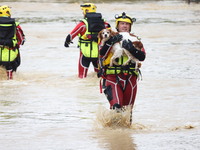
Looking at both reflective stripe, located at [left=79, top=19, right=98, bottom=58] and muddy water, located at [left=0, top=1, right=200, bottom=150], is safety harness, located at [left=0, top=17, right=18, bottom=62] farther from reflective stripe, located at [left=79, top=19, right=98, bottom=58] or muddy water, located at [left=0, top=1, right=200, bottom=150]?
reflective stripe, located at [left=79, top=19, right=98, bottom=58]

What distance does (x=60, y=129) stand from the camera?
9.27 m

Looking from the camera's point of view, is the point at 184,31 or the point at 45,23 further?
the point at 45,23

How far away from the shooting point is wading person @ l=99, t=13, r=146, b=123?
8.51 meters

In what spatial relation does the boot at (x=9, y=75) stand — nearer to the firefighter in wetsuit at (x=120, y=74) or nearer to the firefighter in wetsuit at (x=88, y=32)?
the firefighter in wetsuit at (x=88, y=32)

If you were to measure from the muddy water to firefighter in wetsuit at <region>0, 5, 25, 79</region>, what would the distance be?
0.47 metres

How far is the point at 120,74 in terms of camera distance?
28.3ft

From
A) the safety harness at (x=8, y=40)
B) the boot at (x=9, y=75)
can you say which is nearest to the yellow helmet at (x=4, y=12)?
the safety harness at (x=8, y=40)

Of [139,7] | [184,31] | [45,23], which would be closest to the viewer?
[184,31]

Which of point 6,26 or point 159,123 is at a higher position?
point 6,26

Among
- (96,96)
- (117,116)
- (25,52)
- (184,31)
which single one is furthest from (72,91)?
(184,31)

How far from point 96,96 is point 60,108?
1.62 meters

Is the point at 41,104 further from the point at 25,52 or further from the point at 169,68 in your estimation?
the point at 25,52

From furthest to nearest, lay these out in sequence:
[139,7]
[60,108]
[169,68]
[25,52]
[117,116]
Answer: [139,7] < [25,52] < [169,68] < [60,108] < [117,116]

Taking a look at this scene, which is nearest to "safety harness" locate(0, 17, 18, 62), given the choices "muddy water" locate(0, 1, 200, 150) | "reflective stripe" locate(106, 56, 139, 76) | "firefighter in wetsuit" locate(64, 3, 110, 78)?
"muddy water" locate(0, 1, 200, 150)
